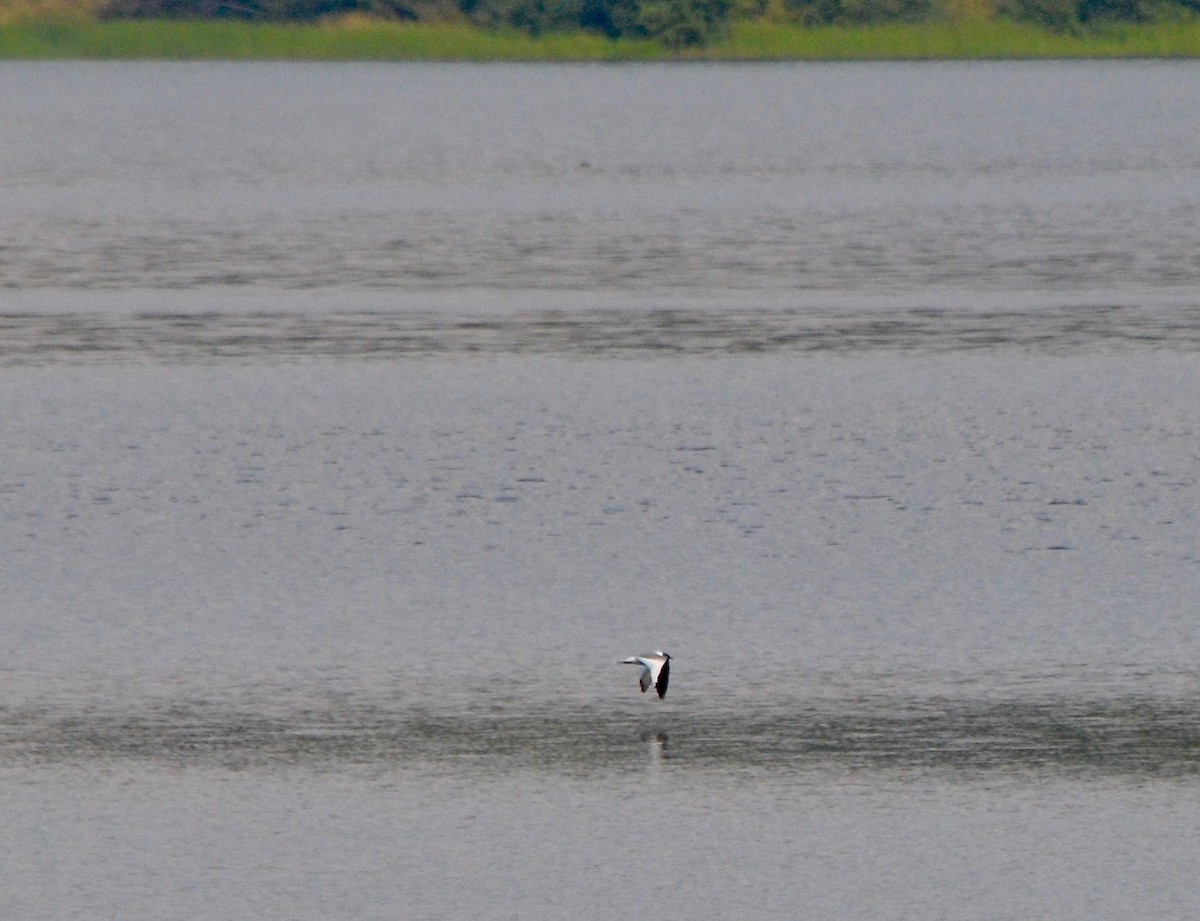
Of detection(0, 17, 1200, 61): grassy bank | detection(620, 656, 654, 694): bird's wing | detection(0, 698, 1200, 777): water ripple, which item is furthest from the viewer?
detection(0, 17, 1200, 61): grassy bank

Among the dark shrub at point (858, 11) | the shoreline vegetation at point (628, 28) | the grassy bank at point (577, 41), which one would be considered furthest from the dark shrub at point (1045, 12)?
the dark shrub at point (858, 11)

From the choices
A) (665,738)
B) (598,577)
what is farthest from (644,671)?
(598,577)

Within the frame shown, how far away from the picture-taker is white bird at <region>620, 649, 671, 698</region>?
8.38 m

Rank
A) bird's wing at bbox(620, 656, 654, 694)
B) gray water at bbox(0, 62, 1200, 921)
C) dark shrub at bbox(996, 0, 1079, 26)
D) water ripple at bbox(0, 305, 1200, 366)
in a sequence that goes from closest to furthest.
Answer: gray water at bbox(0, 62, 1200, 921) < bird's wing at bbox(620, 656, 654, 694) < water ripple at bbox(0, 305, 1200, 366) < dark shrub at bbox(996, 0, 1079, 26)

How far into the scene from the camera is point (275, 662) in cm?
903

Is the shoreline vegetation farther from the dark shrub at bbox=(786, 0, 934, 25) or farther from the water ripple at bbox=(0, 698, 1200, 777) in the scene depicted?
the water ripple at bbox=(0, 698, 1200, 777)

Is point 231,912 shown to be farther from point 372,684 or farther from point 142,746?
point 372,684

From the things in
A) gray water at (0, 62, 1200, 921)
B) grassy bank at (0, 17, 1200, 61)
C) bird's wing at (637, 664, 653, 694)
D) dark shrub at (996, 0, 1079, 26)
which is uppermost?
bird's wing at (637, 664, 653, 694)

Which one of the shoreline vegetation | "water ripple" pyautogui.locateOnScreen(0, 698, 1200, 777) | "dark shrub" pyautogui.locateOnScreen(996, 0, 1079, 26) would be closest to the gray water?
"water ripple" pyautogui.locateOnScreen(0, 698, 1200, 777)

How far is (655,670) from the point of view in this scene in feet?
27.6

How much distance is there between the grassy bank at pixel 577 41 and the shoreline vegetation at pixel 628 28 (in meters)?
0.05

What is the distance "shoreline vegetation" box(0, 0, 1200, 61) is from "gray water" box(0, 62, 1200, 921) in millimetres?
53043

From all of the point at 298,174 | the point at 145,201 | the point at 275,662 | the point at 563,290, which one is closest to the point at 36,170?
the point at 298,174

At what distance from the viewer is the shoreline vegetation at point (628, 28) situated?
77375 mm
